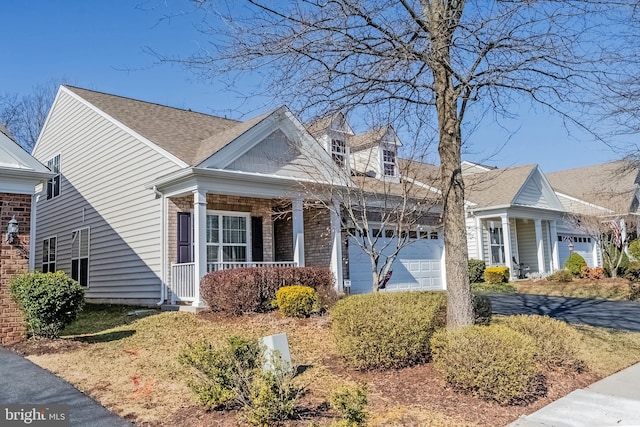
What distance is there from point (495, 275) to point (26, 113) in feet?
100

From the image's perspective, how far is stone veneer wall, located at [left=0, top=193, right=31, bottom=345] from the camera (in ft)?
29.8

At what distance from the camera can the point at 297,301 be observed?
10367mm

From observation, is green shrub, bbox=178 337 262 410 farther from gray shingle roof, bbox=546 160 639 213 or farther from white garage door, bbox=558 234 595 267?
gray shingle roof, bbox=546 160 639 213

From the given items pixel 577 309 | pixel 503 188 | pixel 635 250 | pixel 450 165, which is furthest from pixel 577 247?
pixel 450 165

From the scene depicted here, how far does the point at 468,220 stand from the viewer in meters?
23.2

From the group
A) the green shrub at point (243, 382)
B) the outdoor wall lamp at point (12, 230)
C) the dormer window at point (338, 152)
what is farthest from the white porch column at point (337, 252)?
the green shrub at point (243, 382)

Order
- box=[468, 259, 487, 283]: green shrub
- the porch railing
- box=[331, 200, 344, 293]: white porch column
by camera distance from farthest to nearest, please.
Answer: box=[468, 259, 487, 283]: green shrub, box=[331, 200, 344, 293]: white porch column, the porch railing

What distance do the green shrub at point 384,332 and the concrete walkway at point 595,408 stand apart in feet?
5.71

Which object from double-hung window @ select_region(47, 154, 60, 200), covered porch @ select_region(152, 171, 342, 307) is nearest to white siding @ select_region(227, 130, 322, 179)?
covered porch @ select_region(152, 171, 342, 307)

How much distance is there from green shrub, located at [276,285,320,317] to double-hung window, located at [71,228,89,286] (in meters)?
8.30

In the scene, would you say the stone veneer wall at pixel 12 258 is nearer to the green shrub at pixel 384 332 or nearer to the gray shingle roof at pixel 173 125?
the gray shingle roof at pixel 173 125

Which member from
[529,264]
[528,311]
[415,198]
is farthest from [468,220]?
[415,198]

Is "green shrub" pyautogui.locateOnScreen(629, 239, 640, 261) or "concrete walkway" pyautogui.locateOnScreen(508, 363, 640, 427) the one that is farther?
"green shrub" pyautogui.locateOnScreen(629, 239, 640, 261)

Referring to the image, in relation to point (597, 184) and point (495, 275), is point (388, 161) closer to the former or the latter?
point (495, 275)
